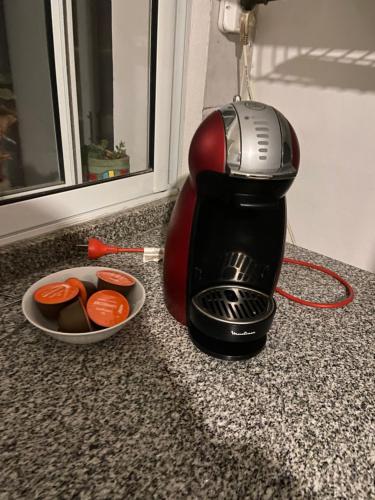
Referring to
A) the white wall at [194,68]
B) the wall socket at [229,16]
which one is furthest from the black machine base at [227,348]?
the wall socket at [229,16]

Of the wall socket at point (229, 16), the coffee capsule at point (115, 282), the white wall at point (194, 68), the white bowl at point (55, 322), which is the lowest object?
the white bowl at point (55, 322)

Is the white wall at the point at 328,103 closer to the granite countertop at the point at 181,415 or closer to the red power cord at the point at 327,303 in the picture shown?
the red power cord at the point at 327,303

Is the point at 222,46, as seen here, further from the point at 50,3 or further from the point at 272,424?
the point at 272,424

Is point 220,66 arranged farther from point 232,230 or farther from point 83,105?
point 232,230

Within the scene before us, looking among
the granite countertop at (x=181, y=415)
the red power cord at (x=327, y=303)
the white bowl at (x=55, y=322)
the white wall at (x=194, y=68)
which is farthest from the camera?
the white wall at (x=194, y=68)

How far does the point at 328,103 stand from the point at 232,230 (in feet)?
1.69

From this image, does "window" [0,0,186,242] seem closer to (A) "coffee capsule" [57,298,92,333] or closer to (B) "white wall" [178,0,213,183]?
(B) "white wall" [178,0,213,183]

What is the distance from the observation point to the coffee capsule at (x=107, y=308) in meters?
0.48

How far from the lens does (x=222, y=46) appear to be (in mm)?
821

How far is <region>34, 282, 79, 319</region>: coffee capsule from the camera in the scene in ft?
1.57

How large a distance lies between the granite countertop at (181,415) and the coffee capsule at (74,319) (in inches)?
1.6

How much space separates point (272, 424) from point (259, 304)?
154 mm

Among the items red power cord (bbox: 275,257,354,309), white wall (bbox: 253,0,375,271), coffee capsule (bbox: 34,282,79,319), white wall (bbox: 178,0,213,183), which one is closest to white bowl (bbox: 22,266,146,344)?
coffee capsule (bbox: 34,282,79,319)

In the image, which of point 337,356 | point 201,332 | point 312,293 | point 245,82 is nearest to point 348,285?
point 312,293
